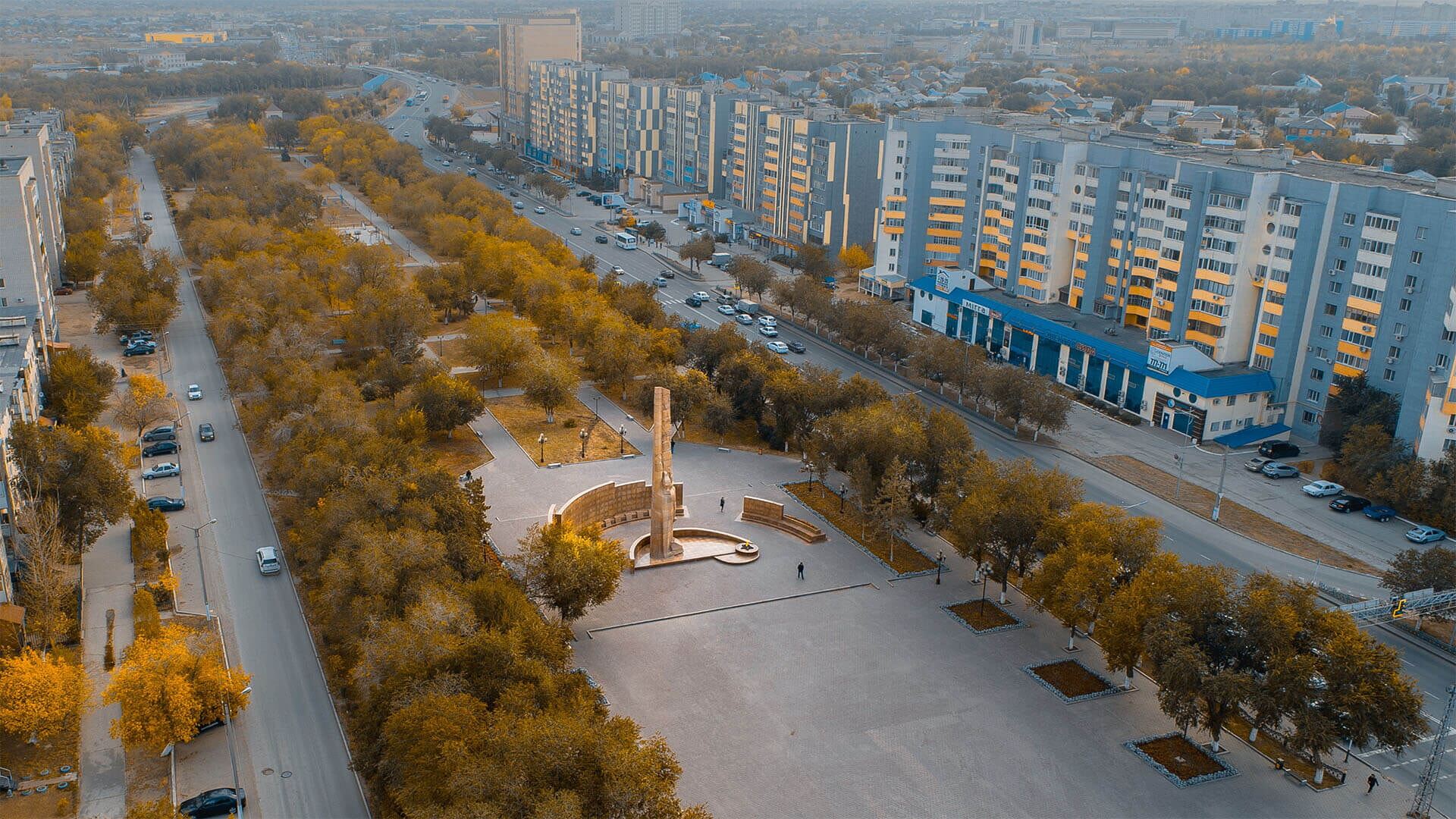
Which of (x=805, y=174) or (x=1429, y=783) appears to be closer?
(x=1429, y=783)

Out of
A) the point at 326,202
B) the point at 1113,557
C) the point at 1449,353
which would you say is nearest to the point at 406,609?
the point at 1113,557

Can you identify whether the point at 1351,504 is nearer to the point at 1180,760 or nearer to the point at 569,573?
the point at 1180,760

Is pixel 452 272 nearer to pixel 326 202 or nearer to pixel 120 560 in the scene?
pixel 120 560

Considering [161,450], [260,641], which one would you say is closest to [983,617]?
[260,641]

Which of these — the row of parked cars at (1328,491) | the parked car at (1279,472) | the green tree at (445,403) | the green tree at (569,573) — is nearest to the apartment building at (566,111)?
the green tree at (445,403)

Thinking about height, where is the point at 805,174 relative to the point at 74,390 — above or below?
above

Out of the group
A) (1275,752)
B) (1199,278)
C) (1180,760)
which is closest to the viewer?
(1180,760)

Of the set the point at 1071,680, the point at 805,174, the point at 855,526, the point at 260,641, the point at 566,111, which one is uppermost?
the point at 566,111
